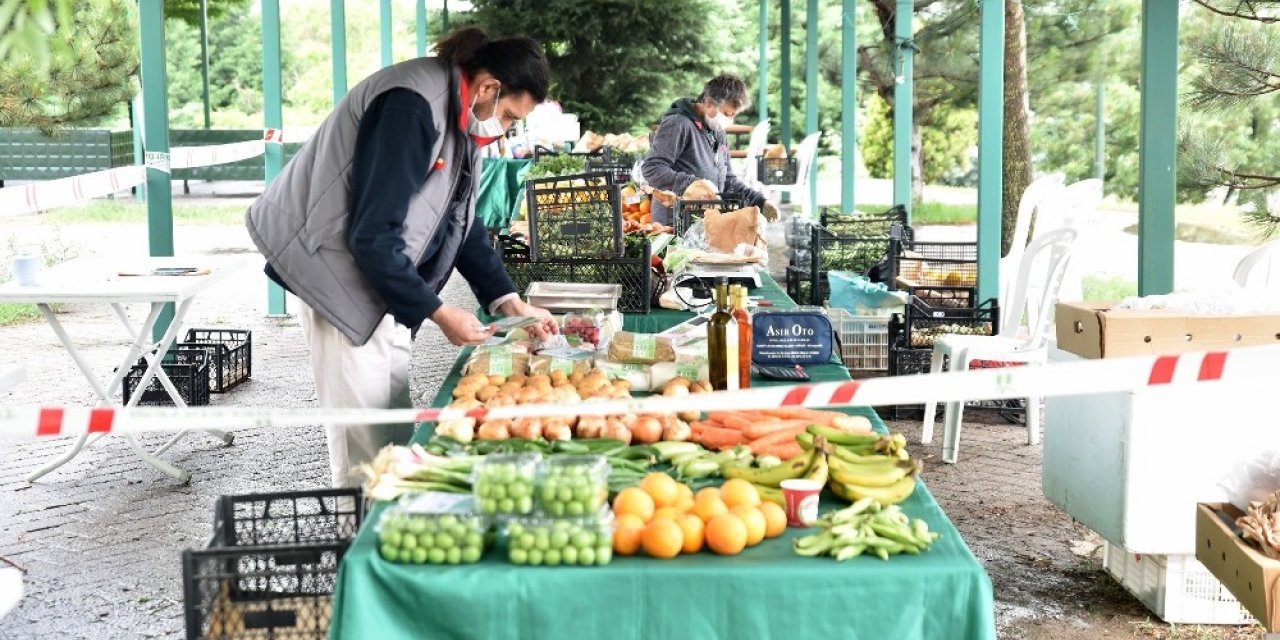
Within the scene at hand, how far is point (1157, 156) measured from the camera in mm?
6176

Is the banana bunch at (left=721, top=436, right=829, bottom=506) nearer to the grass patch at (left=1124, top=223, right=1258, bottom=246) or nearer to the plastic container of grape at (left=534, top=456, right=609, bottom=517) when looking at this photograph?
the plastic container of grape at (left=534, top=456, right=609, bottom=517)

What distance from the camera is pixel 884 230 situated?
32.1 ft

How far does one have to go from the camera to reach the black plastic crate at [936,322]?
7703 mm

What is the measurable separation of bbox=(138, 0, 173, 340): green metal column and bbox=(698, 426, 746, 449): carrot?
5432mm

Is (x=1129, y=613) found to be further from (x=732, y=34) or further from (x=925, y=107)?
(x=732, y=34)

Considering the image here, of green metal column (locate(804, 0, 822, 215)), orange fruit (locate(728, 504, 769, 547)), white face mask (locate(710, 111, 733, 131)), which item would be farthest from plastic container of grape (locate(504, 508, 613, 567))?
green metal column (locate(804, 0, 822, 215))

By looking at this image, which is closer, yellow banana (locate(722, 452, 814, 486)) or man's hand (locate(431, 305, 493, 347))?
yellow banana (locate(722, 452, 814, 486))

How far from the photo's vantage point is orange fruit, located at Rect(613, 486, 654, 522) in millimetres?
2928

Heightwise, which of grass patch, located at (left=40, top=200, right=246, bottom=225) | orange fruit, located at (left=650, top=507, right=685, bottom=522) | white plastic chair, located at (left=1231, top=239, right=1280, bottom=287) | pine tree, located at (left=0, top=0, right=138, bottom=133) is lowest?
orange fruit, located at (left=650, top=507, right=685, bottom=522)

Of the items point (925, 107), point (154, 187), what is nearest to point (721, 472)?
point (154, 187)

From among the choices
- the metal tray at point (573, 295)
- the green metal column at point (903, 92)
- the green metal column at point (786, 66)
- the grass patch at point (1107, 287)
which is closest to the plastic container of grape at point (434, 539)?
the metal tray at point (573, 295)

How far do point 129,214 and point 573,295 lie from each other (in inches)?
704

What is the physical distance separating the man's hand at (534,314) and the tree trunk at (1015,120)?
10.3 metres

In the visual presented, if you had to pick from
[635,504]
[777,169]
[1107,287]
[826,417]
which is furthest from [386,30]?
[635,504]
